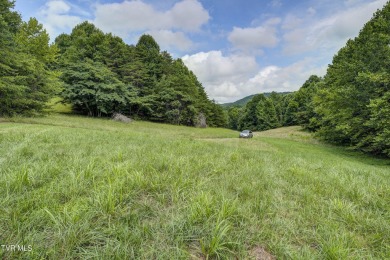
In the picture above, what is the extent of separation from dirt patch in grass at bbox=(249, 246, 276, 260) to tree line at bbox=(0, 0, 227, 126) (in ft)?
62.0

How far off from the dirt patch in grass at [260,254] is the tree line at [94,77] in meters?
18.9

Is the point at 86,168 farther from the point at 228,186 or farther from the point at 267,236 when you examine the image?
the point at 267,236

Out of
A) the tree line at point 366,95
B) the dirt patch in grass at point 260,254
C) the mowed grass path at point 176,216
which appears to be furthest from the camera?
the tree line at point 366,95

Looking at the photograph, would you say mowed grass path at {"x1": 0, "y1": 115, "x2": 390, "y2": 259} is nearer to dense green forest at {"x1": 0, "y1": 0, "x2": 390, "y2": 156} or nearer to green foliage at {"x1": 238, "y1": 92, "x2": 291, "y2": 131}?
dense green forest at {"x1": 0, "y1": 0, "x2": 390, "y2": 156}

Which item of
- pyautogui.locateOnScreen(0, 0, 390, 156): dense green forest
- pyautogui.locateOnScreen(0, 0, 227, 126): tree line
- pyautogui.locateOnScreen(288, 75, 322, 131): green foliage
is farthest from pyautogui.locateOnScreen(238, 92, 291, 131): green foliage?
pyautogui.locateOnScreen(0, 0, 227, 126): tree line

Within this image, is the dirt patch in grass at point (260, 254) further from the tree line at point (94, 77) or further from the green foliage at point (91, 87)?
the green foliage at point (91, 87)

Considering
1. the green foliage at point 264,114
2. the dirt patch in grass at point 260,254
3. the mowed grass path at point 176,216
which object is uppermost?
the green foliage at point 264,114

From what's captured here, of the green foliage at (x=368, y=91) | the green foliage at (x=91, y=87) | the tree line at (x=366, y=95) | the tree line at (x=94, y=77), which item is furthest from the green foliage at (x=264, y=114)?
the green foliage at (x=91, y=87)

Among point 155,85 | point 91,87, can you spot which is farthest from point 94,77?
point 155,85

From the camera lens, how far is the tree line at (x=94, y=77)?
17.8 m

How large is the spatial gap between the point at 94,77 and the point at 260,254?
101 ft

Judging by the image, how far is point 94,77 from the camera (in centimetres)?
2848

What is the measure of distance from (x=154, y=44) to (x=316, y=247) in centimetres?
4741

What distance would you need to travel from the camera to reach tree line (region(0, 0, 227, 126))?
702 inches
